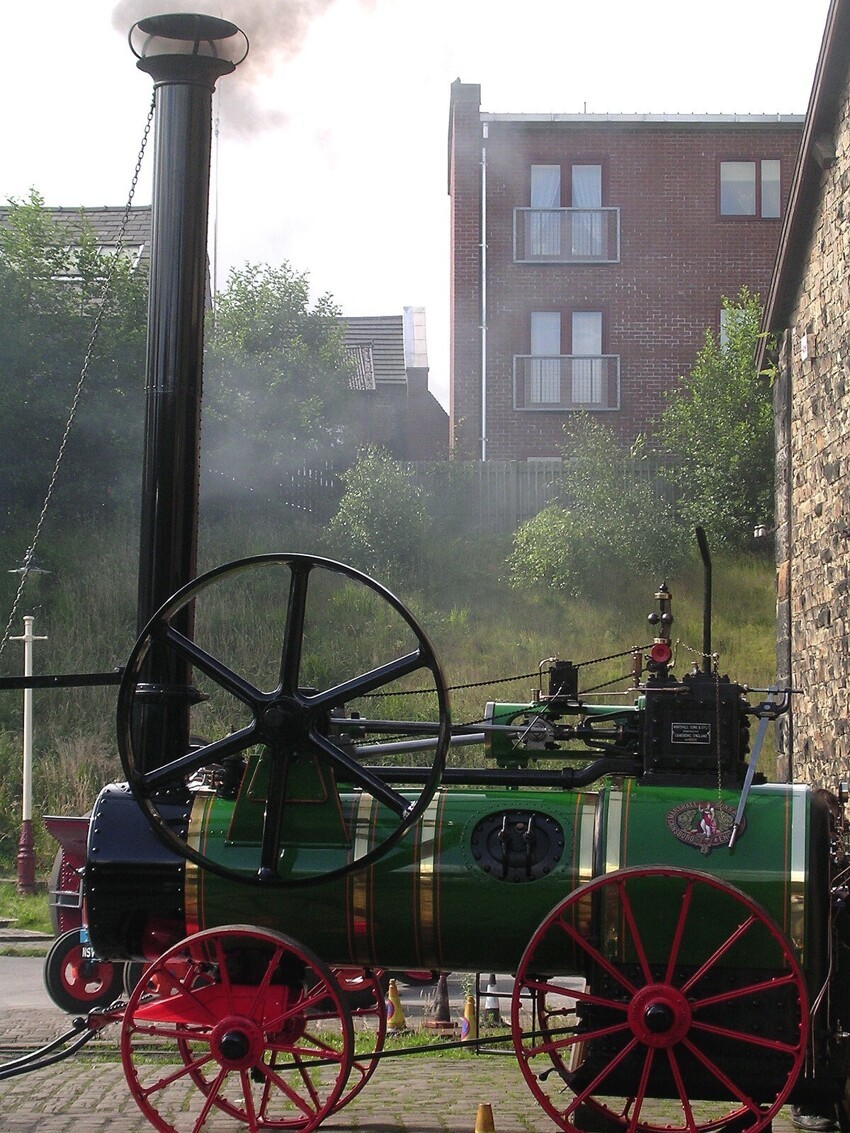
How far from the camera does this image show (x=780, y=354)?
1336cm

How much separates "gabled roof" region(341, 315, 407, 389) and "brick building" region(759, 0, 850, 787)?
57.0 ft

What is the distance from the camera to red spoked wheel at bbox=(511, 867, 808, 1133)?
4.61m

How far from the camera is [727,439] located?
70.2 feet

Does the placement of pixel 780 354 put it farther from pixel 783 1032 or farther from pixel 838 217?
pixel 783 1032

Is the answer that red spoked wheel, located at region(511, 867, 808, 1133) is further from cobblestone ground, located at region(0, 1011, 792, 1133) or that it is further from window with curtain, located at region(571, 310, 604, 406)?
window with curtain, located at region(571, 310, 604, 406)

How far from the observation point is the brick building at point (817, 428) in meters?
11.4

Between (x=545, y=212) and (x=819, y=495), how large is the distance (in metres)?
13.9

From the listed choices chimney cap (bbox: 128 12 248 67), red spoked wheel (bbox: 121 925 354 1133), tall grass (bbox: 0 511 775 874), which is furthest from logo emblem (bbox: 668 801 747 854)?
tall grass (bbox: 0 511 775 874)

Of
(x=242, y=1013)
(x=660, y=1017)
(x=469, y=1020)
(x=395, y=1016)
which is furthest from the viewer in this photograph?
(x=395, y=1016)

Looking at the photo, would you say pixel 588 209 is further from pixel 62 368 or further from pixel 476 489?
pixel 62 368

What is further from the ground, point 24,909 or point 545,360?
point 545,360

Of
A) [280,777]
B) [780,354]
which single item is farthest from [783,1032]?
[780,354]

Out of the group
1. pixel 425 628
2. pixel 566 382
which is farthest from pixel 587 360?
pixel 425 628

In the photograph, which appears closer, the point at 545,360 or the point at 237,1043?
the point at 237,1043
